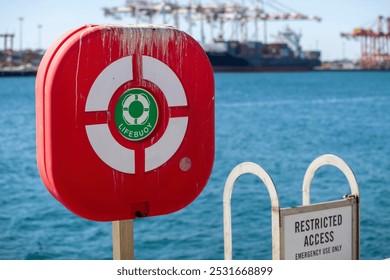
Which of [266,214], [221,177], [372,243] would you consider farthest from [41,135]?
[221,177]

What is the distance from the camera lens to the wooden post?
1.72 meters

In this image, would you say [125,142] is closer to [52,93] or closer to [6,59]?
[52,93]

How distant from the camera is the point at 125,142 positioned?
162cm

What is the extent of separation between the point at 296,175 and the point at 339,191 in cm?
297

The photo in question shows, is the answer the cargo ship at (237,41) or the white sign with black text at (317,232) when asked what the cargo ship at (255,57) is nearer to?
the cargo ship at (237,41)

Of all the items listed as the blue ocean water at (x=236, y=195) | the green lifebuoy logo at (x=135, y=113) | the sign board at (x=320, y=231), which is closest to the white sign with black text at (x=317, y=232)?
the sign board at (x=320, y=231)

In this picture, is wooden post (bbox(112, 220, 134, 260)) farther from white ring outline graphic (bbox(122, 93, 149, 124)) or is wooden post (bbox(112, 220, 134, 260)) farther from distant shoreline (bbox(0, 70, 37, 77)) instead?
distant shoreline (bbox(0, 70, 37, 77))

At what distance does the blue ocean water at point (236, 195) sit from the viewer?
10.6 metres

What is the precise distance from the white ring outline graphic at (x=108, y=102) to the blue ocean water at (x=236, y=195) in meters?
8.03

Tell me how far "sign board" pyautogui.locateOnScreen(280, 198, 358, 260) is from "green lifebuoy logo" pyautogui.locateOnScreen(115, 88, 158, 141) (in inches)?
21.8

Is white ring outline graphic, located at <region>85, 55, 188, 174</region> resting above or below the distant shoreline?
above

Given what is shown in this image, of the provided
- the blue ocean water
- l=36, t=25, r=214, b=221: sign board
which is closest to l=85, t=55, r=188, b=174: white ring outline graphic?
l=36, t=25, r=214, b=221: sign board

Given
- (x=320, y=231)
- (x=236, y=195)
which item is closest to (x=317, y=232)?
(x=320, y=231)

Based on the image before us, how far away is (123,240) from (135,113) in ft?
0.97
